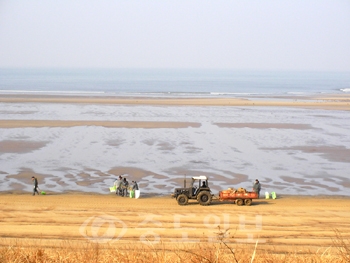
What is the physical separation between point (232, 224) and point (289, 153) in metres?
15.7

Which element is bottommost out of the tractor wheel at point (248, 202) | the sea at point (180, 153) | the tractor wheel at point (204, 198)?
the sea at point (180, 153)

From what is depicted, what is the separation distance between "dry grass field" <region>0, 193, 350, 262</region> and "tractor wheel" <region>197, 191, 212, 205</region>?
240 millimetres

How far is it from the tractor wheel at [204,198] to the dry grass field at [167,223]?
0.24 metres

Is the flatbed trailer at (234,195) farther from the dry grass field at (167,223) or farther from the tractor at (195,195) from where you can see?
the tractor at (195,195)

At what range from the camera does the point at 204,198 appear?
18438 millimetres

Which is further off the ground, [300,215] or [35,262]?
[35,262]

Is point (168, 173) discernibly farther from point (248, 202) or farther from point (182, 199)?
point (248, 202)

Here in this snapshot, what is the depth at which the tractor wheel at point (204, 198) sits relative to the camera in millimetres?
18375

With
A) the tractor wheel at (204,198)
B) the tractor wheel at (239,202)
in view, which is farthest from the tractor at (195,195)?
the tractor wheel at (239,202)

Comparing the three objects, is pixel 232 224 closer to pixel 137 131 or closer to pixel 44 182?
pixel 44 182

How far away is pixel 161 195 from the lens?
21062mm

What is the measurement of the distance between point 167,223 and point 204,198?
115 inches

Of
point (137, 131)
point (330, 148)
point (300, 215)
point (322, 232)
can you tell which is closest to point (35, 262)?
point (322, 232)

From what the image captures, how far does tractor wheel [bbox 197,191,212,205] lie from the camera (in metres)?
18.4
